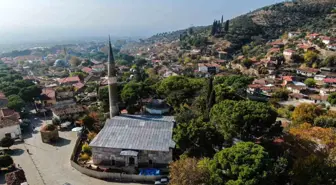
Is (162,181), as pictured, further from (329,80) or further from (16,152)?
(329,80)

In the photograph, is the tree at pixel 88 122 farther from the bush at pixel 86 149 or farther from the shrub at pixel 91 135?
the bush at pixel 86 149

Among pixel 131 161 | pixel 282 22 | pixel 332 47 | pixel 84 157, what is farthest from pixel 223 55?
pixel 84 157

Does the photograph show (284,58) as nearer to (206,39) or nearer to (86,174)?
(206,39)

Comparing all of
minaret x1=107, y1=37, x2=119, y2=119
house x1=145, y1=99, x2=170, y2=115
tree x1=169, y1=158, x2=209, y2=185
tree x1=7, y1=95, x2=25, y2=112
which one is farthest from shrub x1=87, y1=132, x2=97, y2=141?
tree x1=7, y1=95, x2=25, y2=112

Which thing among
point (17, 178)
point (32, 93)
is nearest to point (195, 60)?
point (32, 93)

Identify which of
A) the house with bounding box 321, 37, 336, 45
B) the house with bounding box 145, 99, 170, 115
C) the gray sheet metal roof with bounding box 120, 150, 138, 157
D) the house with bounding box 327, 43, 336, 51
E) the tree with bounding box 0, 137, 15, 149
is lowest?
the tree with bounding box 0, 137, 15, 149

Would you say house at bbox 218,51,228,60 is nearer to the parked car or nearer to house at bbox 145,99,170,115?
house at bbox 145,99,170,115

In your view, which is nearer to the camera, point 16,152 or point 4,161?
point 4,161
